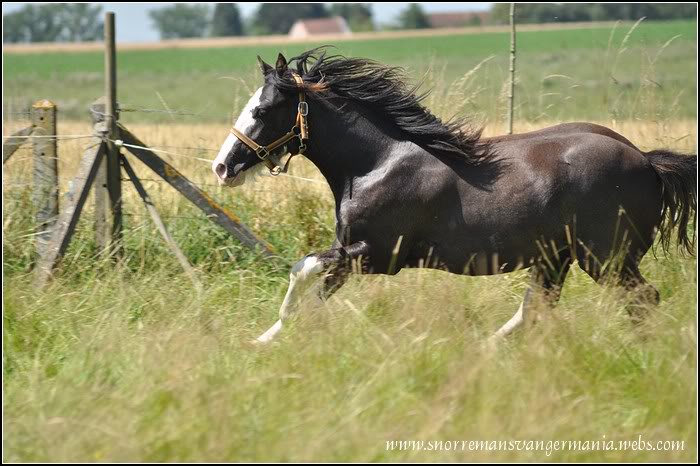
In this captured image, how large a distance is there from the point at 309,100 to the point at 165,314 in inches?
64.0

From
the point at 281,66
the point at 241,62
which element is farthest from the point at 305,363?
the point at 241,62

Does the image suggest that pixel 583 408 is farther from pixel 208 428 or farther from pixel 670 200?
pixel 670 200

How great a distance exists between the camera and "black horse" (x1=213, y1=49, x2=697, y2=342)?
5465mm

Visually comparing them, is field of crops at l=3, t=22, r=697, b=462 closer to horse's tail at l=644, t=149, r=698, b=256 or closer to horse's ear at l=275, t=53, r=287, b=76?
horse's tail at l=644, t=149, r=698, b=256

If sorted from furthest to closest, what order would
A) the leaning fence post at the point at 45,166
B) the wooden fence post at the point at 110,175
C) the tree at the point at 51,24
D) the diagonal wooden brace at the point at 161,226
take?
the tree at the point at 51,24, the leaning fence post at the point at 45,166, the wooden fence post at the point at 110,175, the diagonal wooden brace at the point at 161,226

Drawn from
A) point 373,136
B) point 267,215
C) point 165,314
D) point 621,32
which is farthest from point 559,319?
point 621,32

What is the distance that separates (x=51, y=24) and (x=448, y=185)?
61.5 meters

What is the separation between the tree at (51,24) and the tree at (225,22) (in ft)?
37.9

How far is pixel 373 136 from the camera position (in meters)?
5.67

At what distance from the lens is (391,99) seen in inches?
227

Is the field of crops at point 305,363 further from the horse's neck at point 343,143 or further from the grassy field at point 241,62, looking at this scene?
the grassy field at point 241,62

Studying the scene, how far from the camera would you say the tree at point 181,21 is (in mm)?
76062

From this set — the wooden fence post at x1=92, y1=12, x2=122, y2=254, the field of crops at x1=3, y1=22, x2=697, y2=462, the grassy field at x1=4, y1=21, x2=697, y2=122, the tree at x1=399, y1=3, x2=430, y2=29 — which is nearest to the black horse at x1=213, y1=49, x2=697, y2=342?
the field of crops at x1=3, y1=22, x2=697, y2=462

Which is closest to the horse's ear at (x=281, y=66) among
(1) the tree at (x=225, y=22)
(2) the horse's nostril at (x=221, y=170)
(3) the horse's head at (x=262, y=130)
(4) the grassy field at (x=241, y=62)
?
(3) the horse's head at (x=262, y=130)
